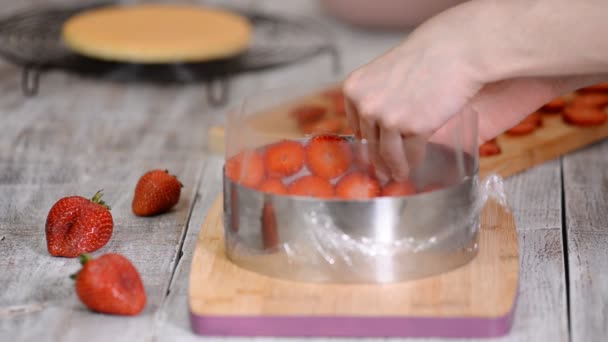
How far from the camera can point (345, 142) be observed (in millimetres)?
1224

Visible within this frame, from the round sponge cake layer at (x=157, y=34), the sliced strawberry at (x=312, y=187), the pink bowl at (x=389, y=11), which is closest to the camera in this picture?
the sliced strawberry at (x=312, y=187)

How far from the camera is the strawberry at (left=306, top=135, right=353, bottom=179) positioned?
3.95 feet

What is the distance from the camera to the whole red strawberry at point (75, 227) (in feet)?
4.25

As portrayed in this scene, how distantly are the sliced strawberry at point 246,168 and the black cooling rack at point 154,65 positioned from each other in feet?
2.67

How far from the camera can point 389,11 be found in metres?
2.69

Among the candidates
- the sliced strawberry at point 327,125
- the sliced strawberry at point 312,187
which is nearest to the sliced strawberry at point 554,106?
the sliced strawberry at point 327,125

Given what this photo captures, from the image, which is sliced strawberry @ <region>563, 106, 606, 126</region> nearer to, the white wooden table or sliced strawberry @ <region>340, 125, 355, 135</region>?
the white wooden table

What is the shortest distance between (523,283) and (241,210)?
1.25 feet

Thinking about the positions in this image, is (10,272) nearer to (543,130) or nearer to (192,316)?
(192,316)

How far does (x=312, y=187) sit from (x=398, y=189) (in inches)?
4.3

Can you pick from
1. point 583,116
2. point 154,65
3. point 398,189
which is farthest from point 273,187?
point 154,65

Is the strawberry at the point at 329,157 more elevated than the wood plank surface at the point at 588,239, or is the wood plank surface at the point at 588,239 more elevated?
the strawberry at the point at 329,157

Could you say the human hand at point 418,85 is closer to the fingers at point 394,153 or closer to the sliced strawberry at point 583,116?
the fingers at point 394,153

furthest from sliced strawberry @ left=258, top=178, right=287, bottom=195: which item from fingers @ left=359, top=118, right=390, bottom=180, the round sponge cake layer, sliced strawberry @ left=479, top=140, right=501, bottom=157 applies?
the round sponge cake layer
